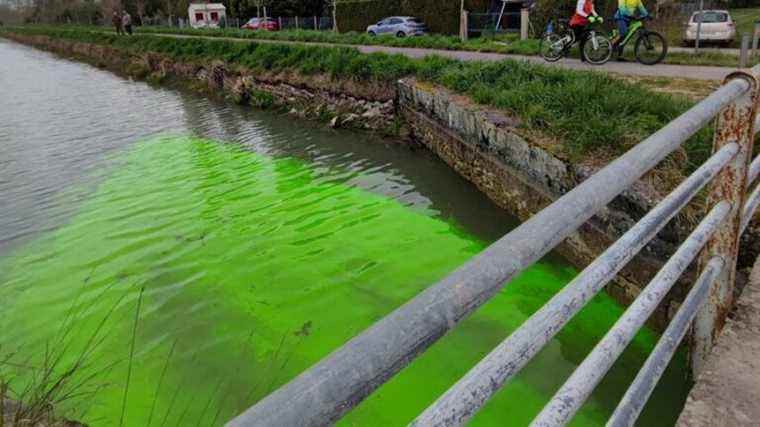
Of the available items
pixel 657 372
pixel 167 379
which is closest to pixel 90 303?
pixel 167 379

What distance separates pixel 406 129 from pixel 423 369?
7.91 metres

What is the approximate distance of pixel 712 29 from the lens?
1734 centimetres

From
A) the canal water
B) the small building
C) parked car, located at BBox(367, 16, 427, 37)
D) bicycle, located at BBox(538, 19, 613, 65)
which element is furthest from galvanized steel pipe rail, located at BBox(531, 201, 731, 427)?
the small building

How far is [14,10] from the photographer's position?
318 feet

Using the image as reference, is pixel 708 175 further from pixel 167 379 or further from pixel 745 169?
pixel 167 379

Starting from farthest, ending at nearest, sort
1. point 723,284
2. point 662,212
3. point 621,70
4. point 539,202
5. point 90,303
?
point 621,70, point 539,202, point 90,303, point 723,284, point 662,212

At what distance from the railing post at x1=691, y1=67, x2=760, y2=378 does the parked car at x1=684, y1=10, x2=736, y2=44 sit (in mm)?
17182

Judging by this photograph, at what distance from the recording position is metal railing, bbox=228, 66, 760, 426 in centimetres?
74

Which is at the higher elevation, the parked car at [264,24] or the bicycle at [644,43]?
the parked car at [264,24]

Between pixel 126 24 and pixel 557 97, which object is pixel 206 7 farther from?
pixel 557 97

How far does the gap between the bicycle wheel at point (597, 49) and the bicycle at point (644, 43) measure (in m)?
0.20

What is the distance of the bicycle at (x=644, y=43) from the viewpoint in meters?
11.5

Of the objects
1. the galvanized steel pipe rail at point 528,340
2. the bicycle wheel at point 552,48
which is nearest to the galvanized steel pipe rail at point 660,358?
the galvanized steel pipe rail at point 528,340

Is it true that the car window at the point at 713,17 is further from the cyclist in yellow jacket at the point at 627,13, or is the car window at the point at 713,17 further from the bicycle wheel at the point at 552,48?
the cyclist in yellow jacket at the point at 627,13
